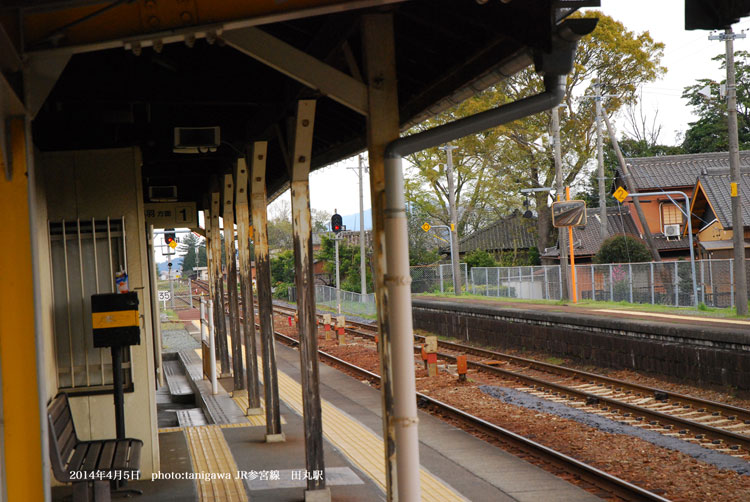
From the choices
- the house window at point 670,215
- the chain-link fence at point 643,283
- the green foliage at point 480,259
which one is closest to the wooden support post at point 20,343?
the chain-link fence at point 643,283

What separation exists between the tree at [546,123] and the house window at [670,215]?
176 inches

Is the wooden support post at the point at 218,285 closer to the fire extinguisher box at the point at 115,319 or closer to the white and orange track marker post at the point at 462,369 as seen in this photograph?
the white and orange track marker post at the point at 462,369

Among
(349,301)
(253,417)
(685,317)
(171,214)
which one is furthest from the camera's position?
(349,301)

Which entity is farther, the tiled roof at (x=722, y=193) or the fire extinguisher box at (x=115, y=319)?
the tiled roof at (x=722, y=193)

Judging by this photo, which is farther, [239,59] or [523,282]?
[523,282]

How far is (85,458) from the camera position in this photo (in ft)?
17.8

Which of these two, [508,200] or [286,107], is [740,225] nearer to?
[286,107]

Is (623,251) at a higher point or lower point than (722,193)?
lower

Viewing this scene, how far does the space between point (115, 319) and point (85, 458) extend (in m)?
1.10

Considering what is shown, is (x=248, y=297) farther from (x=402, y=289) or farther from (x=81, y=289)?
(x=402, y=289)

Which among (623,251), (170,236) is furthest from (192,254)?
(623,251)

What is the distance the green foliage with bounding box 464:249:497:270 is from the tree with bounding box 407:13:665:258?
411 cm

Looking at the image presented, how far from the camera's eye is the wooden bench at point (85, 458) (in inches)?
187

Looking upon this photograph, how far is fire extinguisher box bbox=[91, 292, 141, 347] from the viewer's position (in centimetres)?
602
